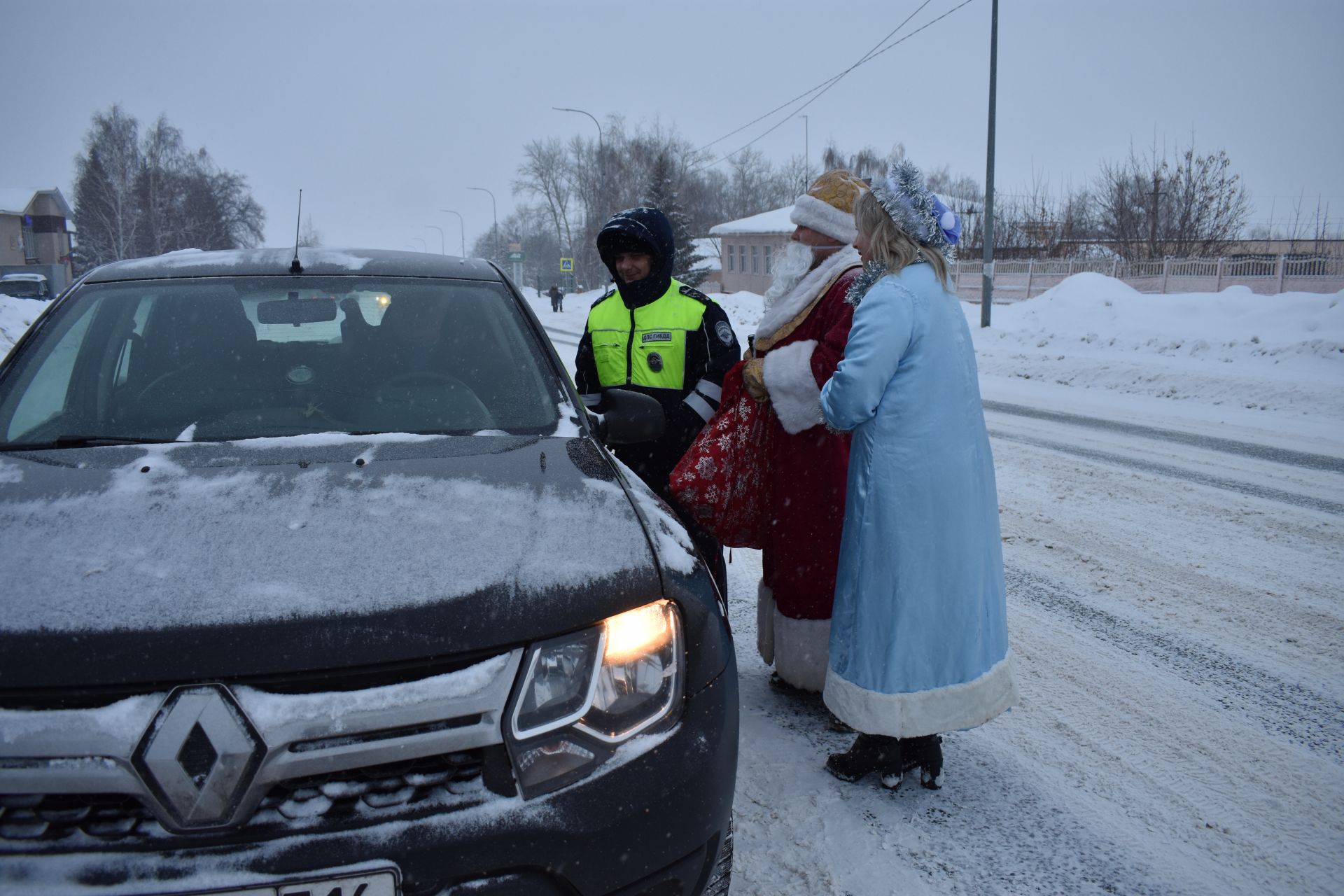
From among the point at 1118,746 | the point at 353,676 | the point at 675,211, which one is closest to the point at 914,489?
the point at 1118,746

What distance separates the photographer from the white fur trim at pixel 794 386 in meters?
2.76

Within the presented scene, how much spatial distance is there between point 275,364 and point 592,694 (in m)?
1.60

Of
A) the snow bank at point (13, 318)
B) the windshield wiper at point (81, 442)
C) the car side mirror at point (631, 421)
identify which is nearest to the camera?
the windshield wiper at point (81, 442)

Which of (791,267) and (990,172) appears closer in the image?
(791,267)

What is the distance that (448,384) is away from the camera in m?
2.60

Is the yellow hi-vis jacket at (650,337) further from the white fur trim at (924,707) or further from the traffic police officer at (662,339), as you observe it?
the white fur trim at (924,707)

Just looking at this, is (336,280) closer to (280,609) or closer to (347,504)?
(347,504)

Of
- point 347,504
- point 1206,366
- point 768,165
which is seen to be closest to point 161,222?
point 768,165

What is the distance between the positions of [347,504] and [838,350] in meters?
1.58

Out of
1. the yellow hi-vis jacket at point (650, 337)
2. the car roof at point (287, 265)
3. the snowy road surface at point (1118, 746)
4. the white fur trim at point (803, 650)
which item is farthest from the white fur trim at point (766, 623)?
the car roof at point (287, 265)

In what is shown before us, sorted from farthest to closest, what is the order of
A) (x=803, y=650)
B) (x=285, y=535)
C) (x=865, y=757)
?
(x=803, y=650), (x=865, y=757), (x=285, y=535)

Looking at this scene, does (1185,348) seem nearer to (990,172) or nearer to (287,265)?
(990,172)

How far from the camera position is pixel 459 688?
143cm

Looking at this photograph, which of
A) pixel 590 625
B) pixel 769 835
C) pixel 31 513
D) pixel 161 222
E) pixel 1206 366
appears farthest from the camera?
pixel 161 222
